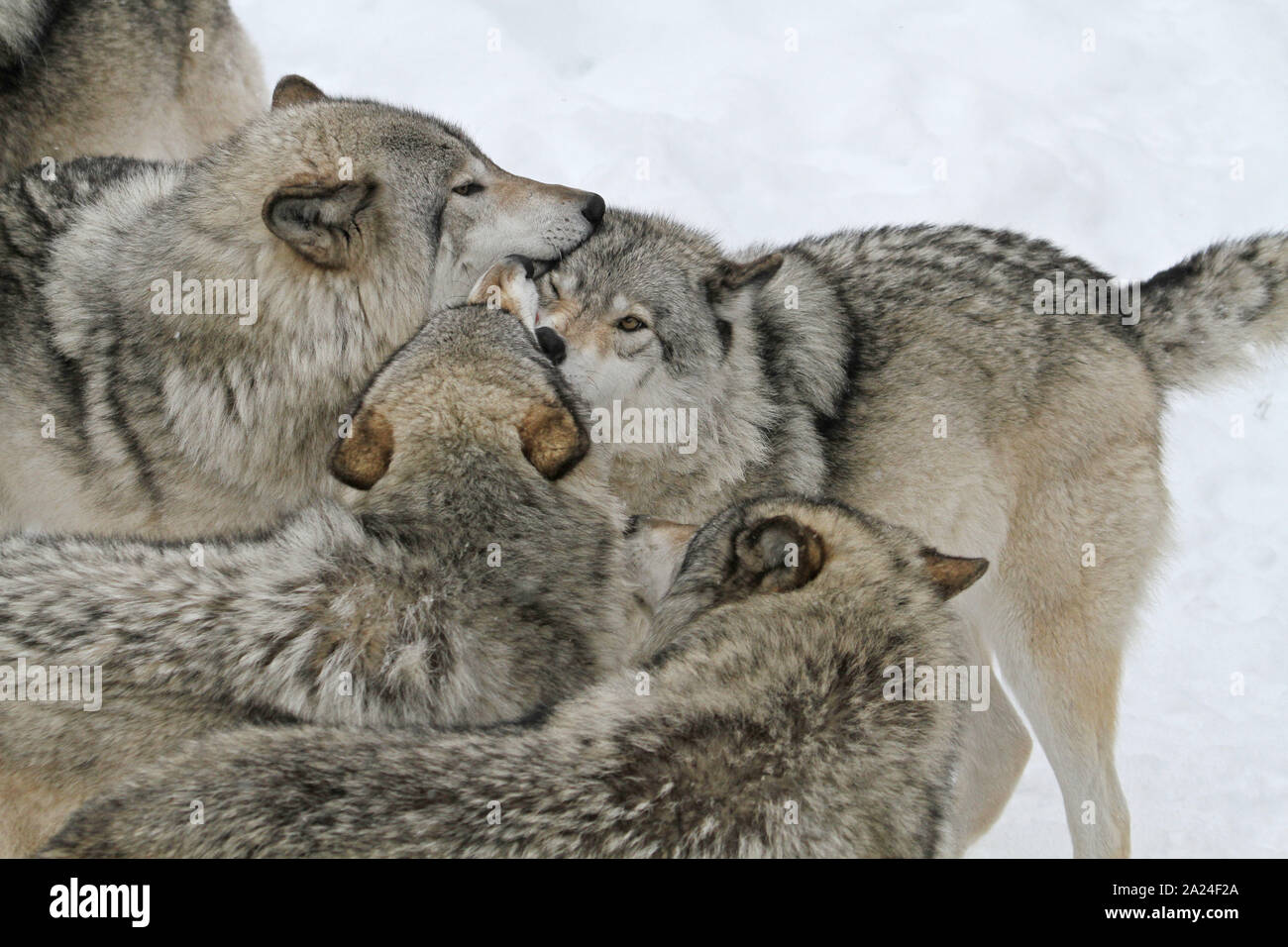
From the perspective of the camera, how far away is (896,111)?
27.8 feet

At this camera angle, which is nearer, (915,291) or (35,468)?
(35,468)

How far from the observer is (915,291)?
498cm

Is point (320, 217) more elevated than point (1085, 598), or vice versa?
point (320, 217)

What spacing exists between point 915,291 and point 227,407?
2581 millimetres

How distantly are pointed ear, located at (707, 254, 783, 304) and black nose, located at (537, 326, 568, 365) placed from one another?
2.28 ft

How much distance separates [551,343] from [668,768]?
6.23 feet

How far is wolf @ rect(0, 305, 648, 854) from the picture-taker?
3.21 m

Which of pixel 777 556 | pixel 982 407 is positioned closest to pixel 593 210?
pixel 982 407

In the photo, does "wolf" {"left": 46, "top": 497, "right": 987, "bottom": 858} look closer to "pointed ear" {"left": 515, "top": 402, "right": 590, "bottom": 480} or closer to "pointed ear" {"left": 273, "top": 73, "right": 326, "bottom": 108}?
"pointed ear" {"left": 515, "top": 402, "right": 590, "bottom": 480}

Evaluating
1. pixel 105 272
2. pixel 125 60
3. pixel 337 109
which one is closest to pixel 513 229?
pixel 337 109

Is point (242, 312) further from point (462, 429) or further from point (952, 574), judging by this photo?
point (952, 574)

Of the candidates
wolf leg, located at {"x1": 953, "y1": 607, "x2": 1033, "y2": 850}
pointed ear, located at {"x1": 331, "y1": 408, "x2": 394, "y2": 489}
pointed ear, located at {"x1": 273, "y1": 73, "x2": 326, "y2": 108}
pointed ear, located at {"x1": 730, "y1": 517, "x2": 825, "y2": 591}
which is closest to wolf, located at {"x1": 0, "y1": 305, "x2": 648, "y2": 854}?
pointed ear, located at {"x1": 331, "y1": 408, "x2": 394, "y2": 489}
